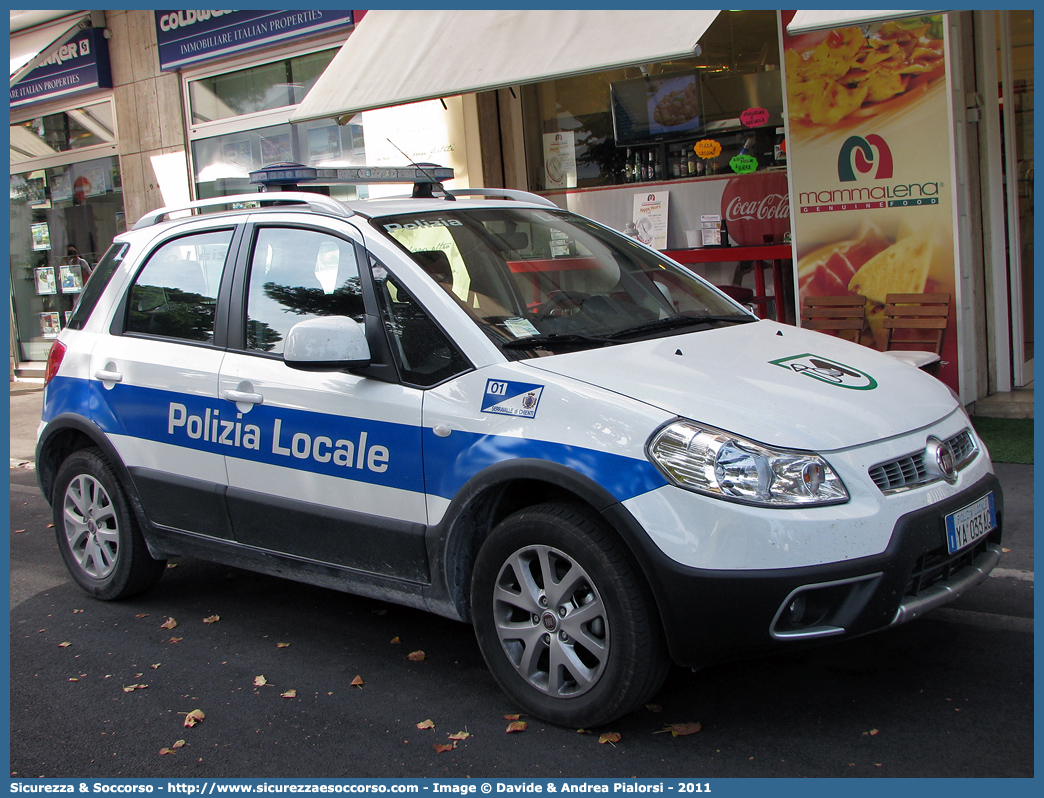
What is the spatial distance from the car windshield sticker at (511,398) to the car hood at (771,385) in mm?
103

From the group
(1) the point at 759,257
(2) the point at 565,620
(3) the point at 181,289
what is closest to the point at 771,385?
(2) the point at 565,620

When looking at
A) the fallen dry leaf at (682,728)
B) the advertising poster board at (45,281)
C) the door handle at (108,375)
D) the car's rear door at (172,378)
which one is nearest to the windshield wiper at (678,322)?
the fallen dry leaf at (682,728)

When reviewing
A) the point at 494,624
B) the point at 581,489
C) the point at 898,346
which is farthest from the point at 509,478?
the point at 898,346

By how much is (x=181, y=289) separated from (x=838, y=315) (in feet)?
16.8

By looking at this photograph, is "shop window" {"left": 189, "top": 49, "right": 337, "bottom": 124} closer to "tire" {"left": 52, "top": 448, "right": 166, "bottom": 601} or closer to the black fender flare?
"tire" {"left": 52, "top": 448, "right": 166, "bottom": 601}

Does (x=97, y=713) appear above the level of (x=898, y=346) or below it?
below

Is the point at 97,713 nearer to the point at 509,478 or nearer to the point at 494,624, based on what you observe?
the point at 494,624

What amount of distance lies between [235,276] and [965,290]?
538 cm

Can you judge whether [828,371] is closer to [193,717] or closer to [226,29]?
[193,717]

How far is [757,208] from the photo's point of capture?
888cm

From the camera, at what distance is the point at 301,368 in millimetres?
3740

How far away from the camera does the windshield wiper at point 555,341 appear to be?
3.64 m

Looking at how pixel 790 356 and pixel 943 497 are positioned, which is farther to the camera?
pixel 790 356

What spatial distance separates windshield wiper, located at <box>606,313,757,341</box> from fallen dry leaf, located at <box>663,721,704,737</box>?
4.57 ft
